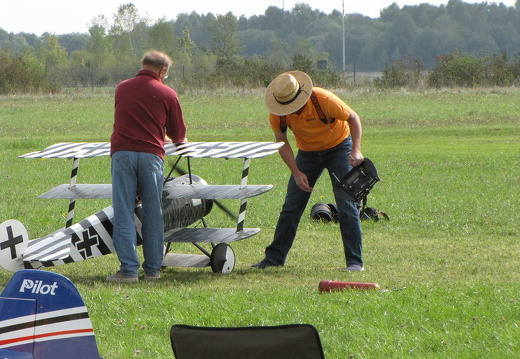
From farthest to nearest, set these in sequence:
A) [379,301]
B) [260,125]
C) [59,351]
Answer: [260,125]
[379,301]
[59,351]

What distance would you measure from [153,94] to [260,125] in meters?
21.7

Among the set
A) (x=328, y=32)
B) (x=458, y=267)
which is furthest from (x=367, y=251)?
(x=328, y=32)

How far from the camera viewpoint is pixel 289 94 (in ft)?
25.1

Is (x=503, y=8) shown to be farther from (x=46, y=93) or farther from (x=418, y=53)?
(x=46, y=93)

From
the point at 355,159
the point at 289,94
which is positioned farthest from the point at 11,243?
the point at 355,159

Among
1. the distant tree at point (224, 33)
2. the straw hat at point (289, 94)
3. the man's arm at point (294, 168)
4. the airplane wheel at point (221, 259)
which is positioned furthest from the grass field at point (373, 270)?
the distant tree at point (224, 33)

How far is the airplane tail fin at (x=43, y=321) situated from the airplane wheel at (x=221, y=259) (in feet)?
15.0

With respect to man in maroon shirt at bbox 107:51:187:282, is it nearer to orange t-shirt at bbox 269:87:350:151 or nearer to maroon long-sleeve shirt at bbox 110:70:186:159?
maroon long-sleeve shirt at bbox 110:70:186:159

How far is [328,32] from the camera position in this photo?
526 feet

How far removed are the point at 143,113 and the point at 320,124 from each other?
1668 mm

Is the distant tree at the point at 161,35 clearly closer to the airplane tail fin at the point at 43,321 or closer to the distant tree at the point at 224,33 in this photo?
the distant tree at the point at 224,33

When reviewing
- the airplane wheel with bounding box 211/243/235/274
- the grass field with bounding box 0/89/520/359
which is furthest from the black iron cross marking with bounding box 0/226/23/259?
the airplane wheel with bounding box 211/243/235/274

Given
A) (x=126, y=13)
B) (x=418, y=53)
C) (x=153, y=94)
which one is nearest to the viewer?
(x=153, y=94)

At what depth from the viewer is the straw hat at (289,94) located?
762cm
